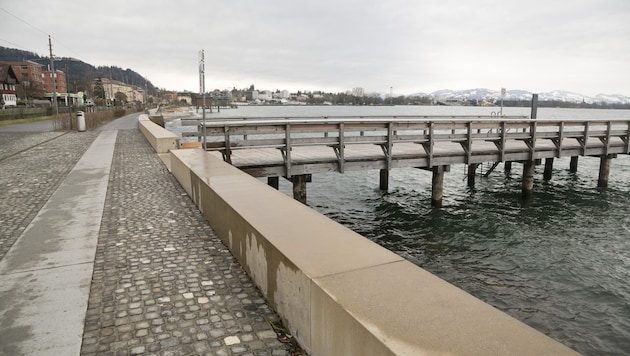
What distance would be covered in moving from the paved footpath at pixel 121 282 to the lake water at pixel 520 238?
15.9ft

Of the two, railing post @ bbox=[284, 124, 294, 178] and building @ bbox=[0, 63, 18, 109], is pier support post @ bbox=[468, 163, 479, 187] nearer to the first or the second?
railing post @ bbox=[284, 124, 294, 178]

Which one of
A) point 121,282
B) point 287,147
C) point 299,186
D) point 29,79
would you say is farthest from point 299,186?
point 29,79

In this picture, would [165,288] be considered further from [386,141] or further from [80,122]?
[80,122]

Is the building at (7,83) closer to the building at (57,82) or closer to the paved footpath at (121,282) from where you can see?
the building at (57,82)

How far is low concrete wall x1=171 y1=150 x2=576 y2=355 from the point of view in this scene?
7.43 ft

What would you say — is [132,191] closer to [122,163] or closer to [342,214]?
[122,163]

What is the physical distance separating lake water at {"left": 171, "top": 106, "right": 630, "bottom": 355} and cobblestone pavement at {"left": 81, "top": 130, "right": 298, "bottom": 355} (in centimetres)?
472

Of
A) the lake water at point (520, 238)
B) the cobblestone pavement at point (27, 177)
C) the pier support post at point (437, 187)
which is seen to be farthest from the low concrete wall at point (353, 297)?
the pier support post at point (437, 187)

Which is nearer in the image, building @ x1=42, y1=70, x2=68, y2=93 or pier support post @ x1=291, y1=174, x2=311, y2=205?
pier support post @ x1=291, y1=174, x2=311, y2=205

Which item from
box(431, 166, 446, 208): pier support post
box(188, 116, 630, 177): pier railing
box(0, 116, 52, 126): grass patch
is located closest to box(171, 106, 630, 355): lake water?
box(431, 166, 446, 208): pier support post

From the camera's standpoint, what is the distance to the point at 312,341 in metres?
3.05

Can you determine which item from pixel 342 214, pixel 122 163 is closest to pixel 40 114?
pixel 122 163

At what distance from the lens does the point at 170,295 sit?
418 centimetres

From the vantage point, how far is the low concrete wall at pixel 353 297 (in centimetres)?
226
